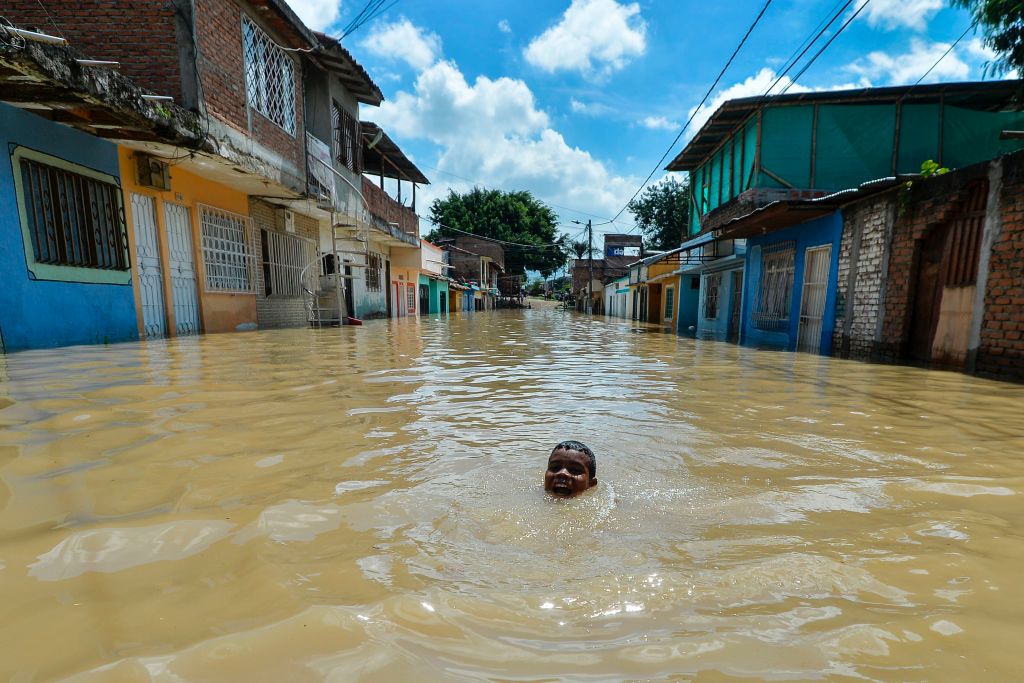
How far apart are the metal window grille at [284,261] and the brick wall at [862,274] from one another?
1347 centimetres

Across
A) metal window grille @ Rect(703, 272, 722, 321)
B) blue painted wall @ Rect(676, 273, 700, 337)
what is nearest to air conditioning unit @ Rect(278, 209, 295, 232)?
metal window grille @ Rect(703, 272, 722, 321)

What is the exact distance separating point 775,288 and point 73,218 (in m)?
14.5

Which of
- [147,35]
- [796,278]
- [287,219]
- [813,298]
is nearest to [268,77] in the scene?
[147,35]

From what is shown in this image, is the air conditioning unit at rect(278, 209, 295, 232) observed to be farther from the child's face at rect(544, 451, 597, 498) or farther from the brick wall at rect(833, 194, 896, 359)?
the brick wall at rect(833, 194, 896, 359)

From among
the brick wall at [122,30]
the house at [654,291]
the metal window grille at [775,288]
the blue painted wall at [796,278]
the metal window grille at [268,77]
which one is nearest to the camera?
the brick wall at [122,30]

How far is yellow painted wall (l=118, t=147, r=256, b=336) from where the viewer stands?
8312mm

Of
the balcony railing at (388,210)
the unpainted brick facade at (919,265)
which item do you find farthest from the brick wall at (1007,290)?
the balcony railing at (388,210)

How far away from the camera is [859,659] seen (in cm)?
121

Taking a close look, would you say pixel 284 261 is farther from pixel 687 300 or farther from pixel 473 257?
pixel 473 257

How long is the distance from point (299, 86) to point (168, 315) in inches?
279

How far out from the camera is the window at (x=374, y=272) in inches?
750

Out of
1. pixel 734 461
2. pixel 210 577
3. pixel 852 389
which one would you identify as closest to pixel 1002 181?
pixel 852 389

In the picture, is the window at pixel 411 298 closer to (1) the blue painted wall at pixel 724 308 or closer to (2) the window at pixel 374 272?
(2) the window at pixel 374 272

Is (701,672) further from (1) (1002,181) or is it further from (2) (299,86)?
(2) (299,86)
